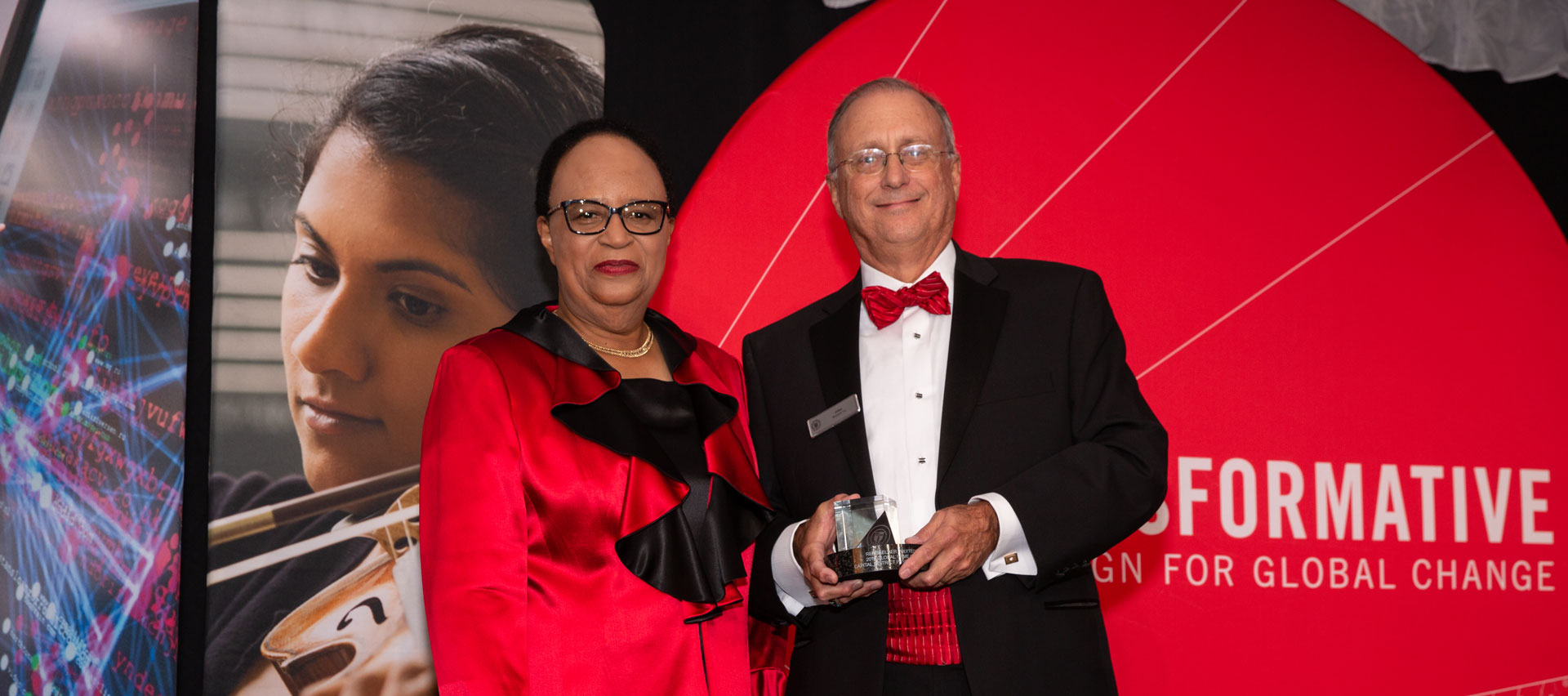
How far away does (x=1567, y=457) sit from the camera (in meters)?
3.50

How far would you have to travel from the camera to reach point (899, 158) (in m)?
2.19

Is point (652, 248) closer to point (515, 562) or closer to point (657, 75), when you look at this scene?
point (515, 562)

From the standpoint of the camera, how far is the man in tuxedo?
186 centimetres

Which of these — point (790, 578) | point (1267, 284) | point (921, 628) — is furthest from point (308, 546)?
point (1267, 284)

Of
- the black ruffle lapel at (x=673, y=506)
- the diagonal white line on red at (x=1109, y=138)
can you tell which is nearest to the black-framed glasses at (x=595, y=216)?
the black ruffle lapel at (x=673, y=506)

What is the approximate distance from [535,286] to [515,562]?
1.66 meters

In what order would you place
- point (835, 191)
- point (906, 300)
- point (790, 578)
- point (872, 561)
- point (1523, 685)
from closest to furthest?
point (872, 561) → point (790, 578) → point (906, 300) → point (835, 191) → point (1523, 685)

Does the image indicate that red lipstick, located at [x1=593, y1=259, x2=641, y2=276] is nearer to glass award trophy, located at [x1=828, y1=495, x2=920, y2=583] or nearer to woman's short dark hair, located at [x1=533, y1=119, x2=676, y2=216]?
woman's short dark hair, located at [x1=533, y1=119, x2=676, y2=216]

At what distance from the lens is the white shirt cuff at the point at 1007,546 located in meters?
1.83

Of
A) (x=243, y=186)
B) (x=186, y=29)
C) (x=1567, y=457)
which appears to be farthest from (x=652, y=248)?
(x=1567, y=457)

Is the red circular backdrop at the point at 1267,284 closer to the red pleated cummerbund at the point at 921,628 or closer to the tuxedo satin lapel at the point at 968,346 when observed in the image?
the tuxedo satin lapel at the point at 968,346

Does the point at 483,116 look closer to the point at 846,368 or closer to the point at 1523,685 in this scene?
the point at 846,368

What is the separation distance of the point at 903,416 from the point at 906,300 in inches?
8.8

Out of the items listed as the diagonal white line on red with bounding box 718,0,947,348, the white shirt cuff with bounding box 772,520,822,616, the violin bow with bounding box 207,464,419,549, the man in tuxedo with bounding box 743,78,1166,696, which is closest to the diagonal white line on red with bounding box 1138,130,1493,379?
the diagonal white line on red with bounding box 718,0,947,348
